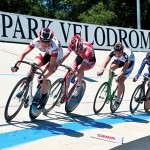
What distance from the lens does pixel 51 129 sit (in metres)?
6.08

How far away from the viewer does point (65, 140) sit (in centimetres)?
557

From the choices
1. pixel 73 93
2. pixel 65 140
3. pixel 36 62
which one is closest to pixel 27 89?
pixel 36 62

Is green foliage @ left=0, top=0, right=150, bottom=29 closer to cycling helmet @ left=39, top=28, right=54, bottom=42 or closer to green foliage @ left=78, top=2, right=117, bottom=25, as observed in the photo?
green foliage @ left=78, top=2, right=117, bottom=25

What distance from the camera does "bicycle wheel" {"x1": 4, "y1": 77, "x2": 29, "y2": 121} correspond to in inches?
226

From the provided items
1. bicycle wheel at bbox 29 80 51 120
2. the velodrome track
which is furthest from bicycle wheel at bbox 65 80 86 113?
bicycle wheel at bbox 29 80 51 120

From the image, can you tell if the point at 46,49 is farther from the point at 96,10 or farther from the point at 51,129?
the point at 96,10

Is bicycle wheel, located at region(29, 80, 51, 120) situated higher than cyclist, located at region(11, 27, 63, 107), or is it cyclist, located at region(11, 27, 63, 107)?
cyclist, located at region(11, 27, 63, 107)

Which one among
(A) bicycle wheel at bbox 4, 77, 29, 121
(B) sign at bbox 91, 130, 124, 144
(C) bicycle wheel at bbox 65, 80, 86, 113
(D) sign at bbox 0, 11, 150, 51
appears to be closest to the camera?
(B) sign at bbox 91, 130, 124, 144

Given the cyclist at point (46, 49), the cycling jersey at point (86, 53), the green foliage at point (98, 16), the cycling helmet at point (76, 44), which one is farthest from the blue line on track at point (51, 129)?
the green foliage at point (98, 16)

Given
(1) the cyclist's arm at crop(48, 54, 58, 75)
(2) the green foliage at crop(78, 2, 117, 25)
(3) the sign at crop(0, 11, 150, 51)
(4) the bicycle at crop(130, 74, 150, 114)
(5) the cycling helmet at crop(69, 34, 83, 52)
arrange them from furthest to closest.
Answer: (2) the green foliage at crop(78, 2, 117, 25) < (3) the sign at crop(0, 11, 150, 51) < (4) the bicycle at crop(130, 74, 150, 114) < (5) the cycling helmet at crop(69, 34, 83, 52) < (1) the cyclist's arm at crop(48, 54, 58, 75)

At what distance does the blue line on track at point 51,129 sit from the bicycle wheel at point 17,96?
16.3 inches

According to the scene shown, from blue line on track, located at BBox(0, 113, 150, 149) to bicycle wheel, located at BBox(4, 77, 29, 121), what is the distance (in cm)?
41

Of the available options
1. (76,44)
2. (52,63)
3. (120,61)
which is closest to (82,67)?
(76,44)

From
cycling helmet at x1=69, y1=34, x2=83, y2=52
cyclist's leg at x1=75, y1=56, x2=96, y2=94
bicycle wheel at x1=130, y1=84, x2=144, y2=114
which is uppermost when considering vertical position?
cycling helmet at x1=69, y1=34, x2=83, y2=52
